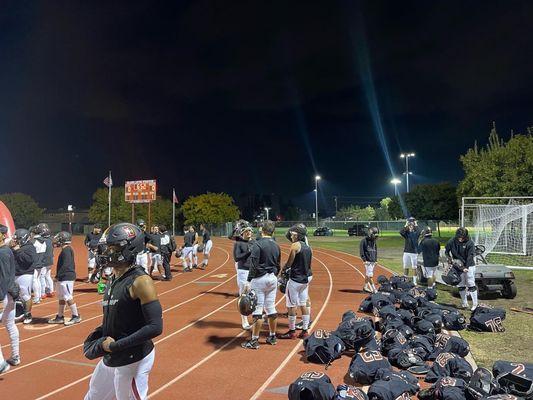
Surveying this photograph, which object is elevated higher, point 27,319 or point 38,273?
point 38,273

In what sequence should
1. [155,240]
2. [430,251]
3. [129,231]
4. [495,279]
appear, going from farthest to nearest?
[155,240]
[430,251]
[495,279]
[129,231]

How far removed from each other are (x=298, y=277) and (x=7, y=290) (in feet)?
15.0

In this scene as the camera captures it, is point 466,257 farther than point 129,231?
Yes

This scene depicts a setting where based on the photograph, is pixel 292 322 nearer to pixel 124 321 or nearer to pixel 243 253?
pixel 243 253

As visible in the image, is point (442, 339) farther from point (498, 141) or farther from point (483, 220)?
point (498, 141)

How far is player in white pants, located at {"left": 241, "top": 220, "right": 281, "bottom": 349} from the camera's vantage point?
7.37m

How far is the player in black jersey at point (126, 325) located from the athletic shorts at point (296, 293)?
466cm

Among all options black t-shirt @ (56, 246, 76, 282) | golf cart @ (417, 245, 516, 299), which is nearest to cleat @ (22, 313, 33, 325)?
black t-shirt @ (56, 246, 76, 282)

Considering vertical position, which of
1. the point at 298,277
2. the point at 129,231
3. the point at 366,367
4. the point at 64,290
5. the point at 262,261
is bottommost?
the point at 366,367

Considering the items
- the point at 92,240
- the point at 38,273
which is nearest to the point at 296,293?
the point at 38,273

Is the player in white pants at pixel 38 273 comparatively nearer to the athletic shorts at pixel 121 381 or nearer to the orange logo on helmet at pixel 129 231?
the athletic shorts at pixel 121 381

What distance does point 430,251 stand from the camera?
37.5 ft

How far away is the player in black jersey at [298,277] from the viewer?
7.89m

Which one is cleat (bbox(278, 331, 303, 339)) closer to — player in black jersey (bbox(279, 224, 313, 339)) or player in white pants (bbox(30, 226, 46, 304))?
Result: player in black jersey (bbox(279, 224, 313, 339))
